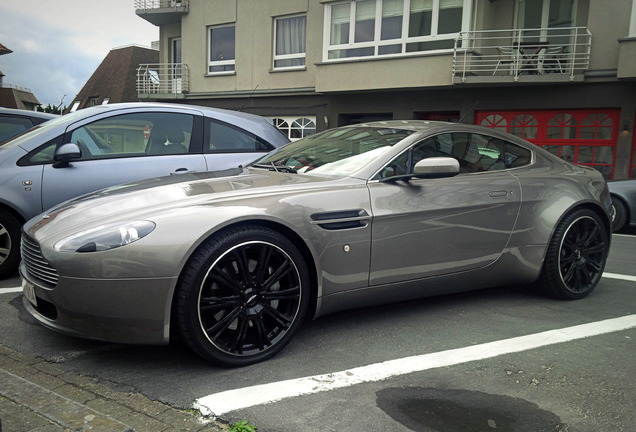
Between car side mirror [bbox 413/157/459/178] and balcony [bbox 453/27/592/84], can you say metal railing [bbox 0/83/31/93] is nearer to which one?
balcony [bbox 453/27/592/84]

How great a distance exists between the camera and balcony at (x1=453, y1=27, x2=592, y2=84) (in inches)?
→ 595

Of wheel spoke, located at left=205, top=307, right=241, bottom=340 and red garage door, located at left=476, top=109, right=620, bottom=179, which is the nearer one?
wheel spoke, located at left=205, top=307, right=241, bottom=340

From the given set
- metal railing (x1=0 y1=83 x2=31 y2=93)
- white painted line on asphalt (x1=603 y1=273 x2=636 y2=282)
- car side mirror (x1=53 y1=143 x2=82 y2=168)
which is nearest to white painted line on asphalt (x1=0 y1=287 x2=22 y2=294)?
car side mirror (x1=53 y1=143 x2=82 y2=168)

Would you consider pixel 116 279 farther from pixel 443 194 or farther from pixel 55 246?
pixel 443 194

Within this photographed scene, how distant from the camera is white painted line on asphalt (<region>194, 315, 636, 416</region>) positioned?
8.95 feet

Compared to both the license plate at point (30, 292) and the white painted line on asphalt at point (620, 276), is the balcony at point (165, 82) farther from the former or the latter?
the license plate at point (30, 292)

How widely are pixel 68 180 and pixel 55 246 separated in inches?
85.6

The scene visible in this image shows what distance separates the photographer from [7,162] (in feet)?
15.9

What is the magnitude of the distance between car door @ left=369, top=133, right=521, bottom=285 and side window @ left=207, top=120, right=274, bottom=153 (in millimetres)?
2321

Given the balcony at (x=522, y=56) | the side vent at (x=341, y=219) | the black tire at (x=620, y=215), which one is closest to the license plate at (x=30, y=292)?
the side vent at (x=341, y=219)

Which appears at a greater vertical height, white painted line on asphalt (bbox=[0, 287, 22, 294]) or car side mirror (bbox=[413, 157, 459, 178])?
car side mirror (bbox=[413, 157, 459, 178])

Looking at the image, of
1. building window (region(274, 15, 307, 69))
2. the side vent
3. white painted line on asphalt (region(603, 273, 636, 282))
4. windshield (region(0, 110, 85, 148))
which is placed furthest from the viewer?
building window (region(274, 15, 307, 69))

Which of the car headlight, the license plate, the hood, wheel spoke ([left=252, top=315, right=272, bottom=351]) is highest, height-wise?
→ the hood

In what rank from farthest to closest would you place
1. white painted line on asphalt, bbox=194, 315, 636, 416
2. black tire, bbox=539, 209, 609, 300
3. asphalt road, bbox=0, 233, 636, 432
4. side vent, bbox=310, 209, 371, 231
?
black tire, bbox=539, 209, 609, 300, side vent, bbox=310, 209, 371, 231, white painted line on asphalt, bbox=194, 315, 636, 416, asphalt road, bbox=0, 233, 636, 432
